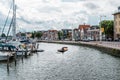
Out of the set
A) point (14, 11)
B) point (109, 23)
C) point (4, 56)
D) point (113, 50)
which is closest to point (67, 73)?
point (4, 56)

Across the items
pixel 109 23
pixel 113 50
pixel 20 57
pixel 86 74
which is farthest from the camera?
pixel 109 23

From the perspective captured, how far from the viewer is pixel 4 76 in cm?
4869

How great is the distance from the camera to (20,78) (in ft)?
152

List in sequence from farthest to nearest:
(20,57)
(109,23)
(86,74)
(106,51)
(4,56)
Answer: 1. (109,23)
2. (106,51)
3. (20,57)
4. (4,56)
5. (86,74)

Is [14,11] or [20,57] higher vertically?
[14,11]

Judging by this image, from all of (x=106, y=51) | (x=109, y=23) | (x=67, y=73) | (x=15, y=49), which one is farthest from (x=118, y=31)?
(x=67, y=73)

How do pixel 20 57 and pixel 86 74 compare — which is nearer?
pixel 86 74

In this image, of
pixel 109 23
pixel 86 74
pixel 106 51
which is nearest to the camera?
pixel 86 74

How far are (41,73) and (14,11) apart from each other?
54.8 metres

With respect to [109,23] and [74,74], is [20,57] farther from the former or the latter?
[109,23]

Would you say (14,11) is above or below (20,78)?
above

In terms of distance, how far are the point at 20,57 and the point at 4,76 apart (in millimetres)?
29923

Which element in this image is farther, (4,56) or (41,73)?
(4,56)

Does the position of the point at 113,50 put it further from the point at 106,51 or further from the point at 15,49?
the point at 15,49
